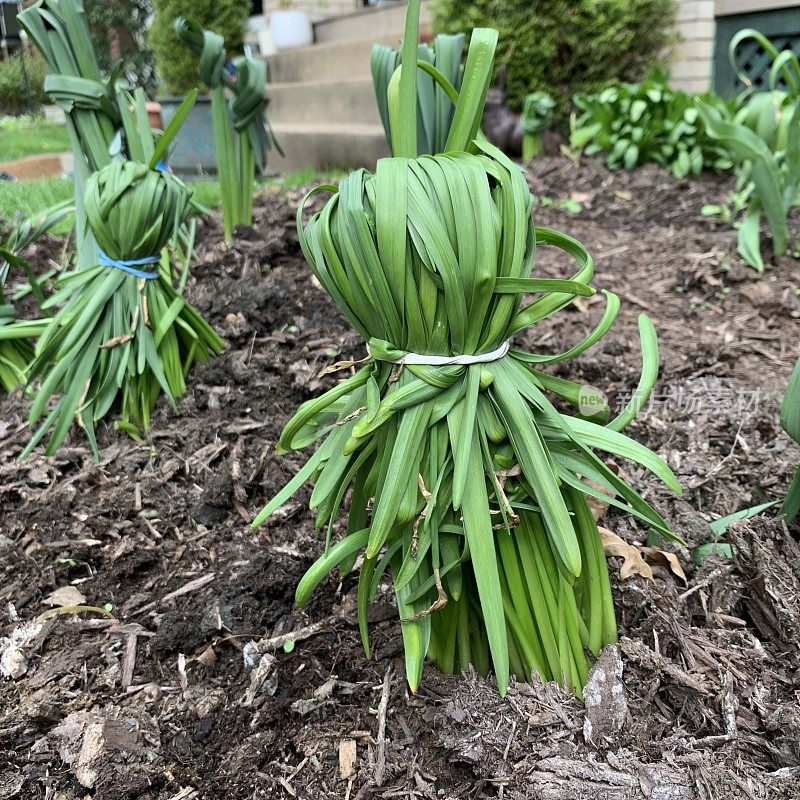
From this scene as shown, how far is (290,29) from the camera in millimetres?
8273

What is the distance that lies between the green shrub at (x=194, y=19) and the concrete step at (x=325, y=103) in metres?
1.09

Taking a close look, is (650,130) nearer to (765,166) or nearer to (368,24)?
(765,166)

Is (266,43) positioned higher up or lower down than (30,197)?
higher up

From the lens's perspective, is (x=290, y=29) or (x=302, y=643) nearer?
(x=302, y=643)

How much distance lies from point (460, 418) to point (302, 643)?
562 millimetres

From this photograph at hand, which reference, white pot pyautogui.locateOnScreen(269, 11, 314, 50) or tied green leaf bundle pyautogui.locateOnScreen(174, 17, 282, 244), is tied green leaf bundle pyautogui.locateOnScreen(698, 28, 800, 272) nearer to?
tied green leaf bundle pyautogui.locateOnScreen(174, 17, 282, 244)

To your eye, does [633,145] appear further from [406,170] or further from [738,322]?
[406,170]

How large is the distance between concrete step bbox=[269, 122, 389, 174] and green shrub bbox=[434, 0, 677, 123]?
3.25 feet

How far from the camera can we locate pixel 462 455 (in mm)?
878

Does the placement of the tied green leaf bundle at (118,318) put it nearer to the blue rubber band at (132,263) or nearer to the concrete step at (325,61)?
the blue rubber band at (132,263)

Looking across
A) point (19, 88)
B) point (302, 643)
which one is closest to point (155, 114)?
point (302, 643)

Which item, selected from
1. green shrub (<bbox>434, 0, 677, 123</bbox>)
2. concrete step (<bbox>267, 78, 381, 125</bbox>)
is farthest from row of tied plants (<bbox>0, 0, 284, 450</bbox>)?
concrete step (<bbox>267, 78, 381, 125</bbox>)

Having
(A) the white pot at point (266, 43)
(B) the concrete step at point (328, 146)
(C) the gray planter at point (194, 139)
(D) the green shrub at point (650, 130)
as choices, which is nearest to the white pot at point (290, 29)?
(A) the white pot at point (266, 43)

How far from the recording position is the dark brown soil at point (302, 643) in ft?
3.23
